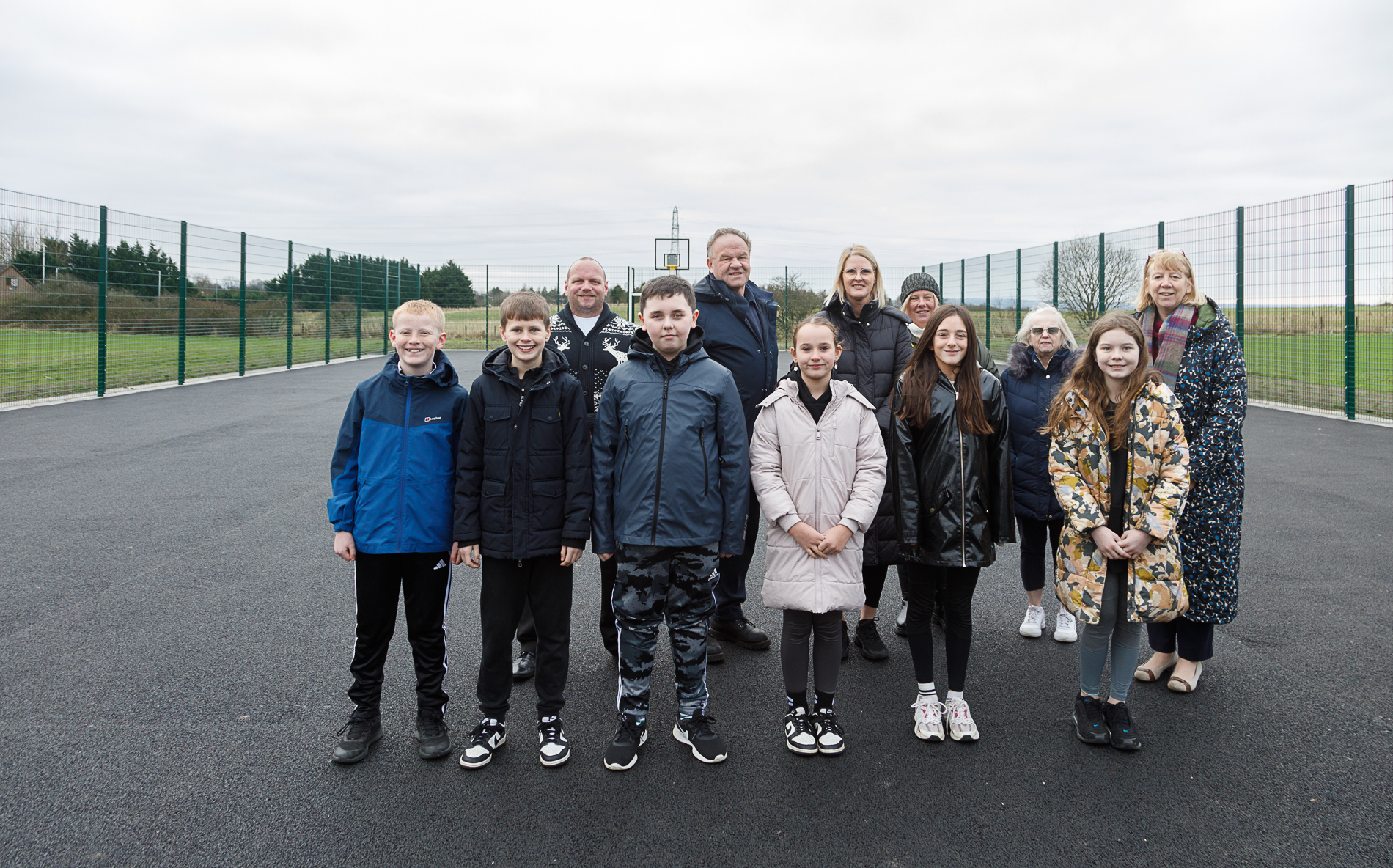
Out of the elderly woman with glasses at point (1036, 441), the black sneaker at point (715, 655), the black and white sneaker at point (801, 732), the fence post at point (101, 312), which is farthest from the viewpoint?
the fence post at point (101, 312)

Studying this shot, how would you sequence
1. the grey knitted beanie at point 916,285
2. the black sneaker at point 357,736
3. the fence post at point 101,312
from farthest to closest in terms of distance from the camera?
the fence post at point 101,312 → the grey knitted beanie at point 916,285 → the black sneaker at point 357,736

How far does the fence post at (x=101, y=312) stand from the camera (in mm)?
12226

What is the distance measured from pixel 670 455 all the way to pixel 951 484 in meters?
1.09

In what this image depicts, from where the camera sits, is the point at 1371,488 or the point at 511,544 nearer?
the point at 511,544

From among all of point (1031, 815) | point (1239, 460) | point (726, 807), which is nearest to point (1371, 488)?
point (1239, 460)

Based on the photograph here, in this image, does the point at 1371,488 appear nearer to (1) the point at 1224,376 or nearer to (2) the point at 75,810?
(1) the point at 1224,376

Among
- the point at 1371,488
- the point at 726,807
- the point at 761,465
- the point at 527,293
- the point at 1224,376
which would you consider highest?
the point at 527,293

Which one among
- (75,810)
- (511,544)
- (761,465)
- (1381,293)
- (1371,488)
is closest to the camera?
(75,810)

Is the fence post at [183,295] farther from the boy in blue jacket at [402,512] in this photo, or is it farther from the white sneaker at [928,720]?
the white sneaker at [928,720]

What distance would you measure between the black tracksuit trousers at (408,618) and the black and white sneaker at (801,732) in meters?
1.23

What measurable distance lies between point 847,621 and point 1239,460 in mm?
1856

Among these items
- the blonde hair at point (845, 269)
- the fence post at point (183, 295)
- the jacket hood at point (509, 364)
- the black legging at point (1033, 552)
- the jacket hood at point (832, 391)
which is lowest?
the black legging at point (1033, 552)

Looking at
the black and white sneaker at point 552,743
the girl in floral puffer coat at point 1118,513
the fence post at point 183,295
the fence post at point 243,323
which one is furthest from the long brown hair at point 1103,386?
the fence post at point 243,323

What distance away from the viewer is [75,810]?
7.80 feet
